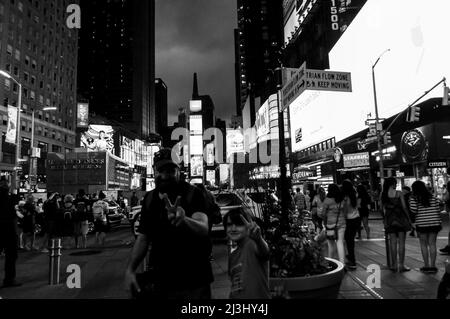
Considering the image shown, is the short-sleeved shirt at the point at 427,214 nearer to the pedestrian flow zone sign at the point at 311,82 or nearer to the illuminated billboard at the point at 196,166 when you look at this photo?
the pedestrian flow zone sign at the point at 311,82

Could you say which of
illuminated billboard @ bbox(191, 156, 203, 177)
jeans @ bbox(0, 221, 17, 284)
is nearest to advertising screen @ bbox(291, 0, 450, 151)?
jeans @ bbox(0, 221, 17, 284)

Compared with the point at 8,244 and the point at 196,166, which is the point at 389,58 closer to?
the point at 8,244

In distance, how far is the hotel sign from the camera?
1282 inches

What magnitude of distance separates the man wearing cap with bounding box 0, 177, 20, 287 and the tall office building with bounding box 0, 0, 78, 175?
54.1 metres

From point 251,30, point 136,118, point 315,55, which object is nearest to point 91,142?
point 315,55

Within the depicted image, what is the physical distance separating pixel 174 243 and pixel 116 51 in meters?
207

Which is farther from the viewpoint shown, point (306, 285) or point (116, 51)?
point (116, 51)

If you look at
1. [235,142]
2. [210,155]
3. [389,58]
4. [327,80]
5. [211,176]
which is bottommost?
[327,80]

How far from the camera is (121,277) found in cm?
857

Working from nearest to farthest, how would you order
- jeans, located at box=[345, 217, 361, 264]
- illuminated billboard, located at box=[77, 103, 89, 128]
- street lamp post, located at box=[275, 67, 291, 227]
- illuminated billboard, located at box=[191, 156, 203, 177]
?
1. street lamp post, located at box=[275, 67, 291, 227]
2. jeans, located at box=[345, 217, 361, 264]
3. illuminated billboard, located at box=[77, 103, 89, 128]
4. illuminated billboard, located at box=[191, 156, 203, 177]

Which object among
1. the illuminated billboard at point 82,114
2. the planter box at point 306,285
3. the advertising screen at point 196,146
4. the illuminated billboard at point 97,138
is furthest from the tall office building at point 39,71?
the planter box at point 306,285

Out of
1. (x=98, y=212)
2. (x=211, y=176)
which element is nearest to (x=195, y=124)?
(x=211, y=176)

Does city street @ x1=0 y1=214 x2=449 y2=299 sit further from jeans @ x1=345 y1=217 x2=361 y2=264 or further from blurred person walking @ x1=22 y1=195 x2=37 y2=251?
blurred person walking @ x1=22 y1=195 x2=37 y2=251

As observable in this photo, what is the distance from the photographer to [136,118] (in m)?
164
